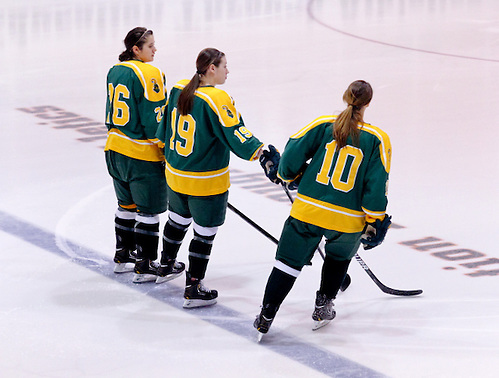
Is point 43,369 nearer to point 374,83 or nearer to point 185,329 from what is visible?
point 185,329

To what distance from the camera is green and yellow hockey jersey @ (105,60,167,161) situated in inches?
172

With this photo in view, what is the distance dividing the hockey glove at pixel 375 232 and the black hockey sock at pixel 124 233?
1319mm

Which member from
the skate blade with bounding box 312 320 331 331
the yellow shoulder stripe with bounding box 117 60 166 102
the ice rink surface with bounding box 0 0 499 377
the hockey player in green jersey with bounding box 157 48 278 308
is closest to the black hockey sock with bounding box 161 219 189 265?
the hockey player in green jersey with bounding box 157 48 278 308

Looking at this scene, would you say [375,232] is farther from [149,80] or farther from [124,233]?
[124,233]

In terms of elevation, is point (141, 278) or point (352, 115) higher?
point (352, 115)

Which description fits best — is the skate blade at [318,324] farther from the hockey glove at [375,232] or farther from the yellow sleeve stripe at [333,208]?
the yellow sleeve stripe at [333,208]


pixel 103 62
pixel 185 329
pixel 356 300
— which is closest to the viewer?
pixel 185 329

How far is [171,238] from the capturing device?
441 centimetres

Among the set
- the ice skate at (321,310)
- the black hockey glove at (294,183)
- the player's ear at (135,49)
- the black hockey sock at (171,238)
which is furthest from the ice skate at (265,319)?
the player's ear at (135,49)

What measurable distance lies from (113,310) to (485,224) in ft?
7.49

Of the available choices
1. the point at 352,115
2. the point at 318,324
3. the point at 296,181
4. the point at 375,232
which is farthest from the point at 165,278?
the point at 352,115

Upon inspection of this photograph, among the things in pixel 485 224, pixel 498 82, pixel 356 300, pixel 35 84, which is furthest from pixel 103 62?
pixel 356 300

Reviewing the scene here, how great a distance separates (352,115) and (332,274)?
0.71 metres

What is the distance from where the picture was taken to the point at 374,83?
8.98 m
